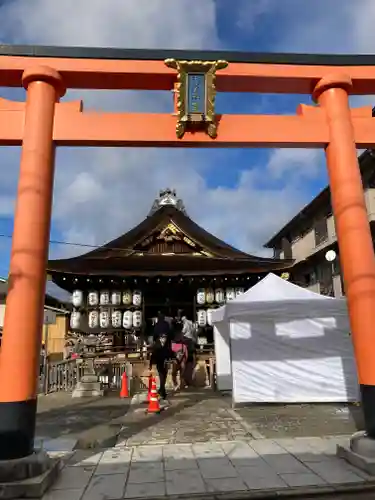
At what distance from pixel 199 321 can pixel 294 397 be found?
758cm

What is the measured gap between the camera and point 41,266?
16.8 feet

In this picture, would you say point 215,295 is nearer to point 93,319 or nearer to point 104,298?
point 104,298

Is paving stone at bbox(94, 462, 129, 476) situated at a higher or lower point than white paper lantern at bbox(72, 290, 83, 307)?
lower

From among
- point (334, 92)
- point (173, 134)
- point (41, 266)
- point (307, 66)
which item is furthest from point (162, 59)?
point (41, 266)

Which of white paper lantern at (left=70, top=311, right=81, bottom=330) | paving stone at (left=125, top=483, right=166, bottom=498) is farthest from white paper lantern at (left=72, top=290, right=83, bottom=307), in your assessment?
paving stone at (left=125, top=483, right=166, bottom=498)

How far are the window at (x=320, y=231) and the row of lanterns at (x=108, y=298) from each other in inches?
512

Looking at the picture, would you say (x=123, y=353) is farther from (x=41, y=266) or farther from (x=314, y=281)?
(x=314, y=281)

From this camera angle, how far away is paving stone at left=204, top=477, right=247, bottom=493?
4.03 meters

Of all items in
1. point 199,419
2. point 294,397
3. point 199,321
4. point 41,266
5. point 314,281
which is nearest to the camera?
point 41,266

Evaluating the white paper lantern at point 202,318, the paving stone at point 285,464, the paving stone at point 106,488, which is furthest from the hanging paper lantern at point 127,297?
the paving stone at point 106,488

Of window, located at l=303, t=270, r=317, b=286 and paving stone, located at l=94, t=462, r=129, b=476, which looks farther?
window, located at l=303, t=270, r=317, b=286

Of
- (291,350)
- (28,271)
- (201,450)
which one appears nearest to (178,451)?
(201,450)

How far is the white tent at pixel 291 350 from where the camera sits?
891cm

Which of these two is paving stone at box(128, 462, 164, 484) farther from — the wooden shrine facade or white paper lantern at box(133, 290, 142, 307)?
white paper lantern at box(133, 290, 142, 307)
